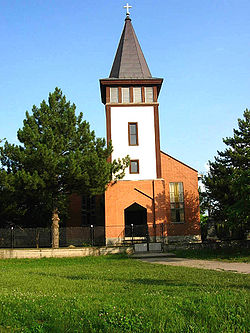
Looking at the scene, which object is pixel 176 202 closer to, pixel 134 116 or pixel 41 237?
pixel 134 116

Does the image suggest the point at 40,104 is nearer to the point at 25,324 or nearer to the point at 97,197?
the point at 97,197

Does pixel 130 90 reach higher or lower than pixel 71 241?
higher

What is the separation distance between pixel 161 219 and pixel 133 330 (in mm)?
22639

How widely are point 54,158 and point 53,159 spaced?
0.14m

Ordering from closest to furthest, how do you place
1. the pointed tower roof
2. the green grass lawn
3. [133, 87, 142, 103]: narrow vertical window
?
the green grass lawn
the pointed tower roof
[133, 87, 142, 103]: narrow vertical window

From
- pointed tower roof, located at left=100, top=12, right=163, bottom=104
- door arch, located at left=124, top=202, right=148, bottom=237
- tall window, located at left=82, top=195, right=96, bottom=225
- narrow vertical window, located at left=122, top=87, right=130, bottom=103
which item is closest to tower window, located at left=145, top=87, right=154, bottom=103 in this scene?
pointed tower roof, located at left=100, top=12, right=163, bottom=104

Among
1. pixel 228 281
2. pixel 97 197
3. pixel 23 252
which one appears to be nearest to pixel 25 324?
pixel 228 281

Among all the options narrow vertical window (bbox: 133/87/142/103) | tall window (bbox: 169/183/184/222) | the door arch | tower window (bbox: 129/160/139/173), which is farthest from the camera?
tall window (bbox: 169/183/184/222)

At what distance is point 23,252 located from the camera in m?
20.5

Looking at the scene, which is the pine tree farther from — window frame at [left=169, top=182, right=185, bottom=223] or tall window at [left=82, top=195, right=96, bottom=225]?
tall window at [left=82, top=195, right=96, bottom=225]

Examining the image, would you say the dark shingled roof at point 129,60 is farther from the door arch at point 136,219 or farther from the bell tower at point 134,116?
the door arch at point 136,219

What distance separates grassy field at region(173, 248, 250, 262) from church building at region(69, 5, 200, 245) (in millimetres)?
4880

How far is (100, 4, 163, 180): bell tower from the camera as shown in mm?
27844

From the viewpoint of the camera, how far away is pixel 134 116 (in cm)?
2847
